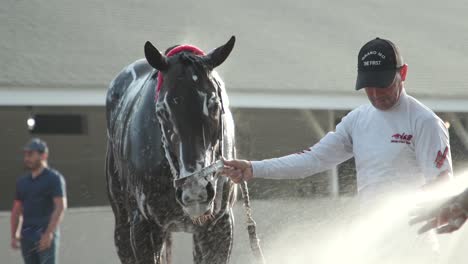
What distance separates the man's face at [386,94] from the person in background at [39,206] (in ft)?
16.4

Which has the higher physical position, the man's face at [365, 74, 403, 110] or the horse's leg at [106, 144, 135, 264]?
the man's face at [365, 74, 403, 110]

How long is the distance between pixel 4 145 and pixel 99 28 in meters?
2.34

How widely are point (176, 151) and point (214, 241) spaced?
95 centimetres

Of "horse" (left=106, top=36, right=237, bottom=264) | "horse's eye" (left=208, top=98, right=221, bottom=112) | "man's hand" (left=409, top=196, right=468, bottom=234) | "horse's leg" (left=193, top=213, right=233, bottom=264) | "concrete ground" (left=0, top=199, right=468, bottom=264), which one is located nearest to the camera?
"man's hand" (left=409, top=196, right=468, bottom=234)

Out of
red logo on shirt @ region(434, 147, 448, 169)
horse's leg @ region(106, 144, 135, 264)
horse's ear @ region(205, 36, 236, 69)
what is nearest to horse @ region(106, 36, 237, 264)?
horse's ear @ region(205, 36, 236, 69)

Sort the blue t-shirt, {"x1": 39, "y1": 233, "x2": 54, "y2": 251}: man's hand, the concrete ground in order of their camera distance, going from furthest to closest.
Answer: the concrete ground < the blue t-shirt < {"x1": 39, "y1": 233, "x2": 54, "y2": 251}: man's hand

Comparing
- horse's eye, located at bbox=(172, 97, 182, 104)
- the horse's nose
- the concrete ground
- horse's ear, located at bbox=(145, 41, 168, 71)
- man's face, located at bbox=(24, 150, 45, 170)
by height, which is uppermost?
horse's ear, located at bbox=(145, 41, 168, 71)

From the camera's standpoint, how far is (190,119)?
17.0ft

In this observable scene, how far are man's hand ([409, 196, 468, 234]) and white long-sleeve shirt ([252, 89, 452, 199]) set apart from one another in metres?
1.46

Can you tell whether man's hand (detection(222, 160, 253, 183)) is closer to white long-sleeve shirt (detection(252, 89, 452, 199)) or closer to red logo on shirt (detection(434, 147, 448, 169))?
white long-sleeve shirt (detection(252, 89, 452, 199))

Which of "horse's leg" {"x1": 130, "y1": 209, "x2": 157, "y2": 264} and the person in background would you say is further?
the person in background

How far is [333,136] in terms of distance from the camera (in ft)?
16.3

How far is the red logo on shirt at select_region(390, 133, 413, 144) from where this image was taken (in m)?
4.56

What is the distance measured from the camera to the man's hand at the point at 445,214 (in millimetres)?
2795
